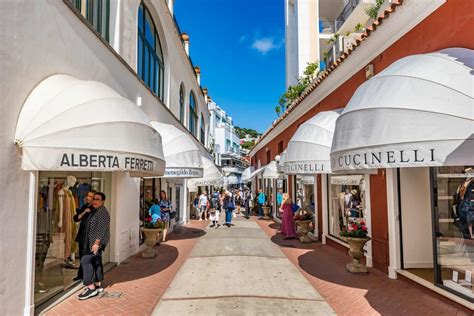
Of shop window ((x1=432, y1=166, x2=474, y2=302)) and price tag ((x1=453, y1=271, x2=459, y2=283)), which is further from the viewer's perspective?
shop window ((x1=432, y1=166, x2=474, y2=302))

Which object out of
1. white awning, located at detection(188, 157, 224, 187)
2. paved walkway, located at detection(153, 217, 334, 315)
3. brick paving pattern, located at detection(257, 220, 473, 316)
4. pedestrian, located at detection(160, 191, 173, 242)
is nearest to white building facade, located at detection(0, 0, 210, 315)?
pedestrian, located at detection(160, 191, 173, 242)

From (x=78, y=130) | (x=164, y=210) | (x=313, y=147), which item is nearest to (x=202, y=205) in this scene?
(x=164, y=210)

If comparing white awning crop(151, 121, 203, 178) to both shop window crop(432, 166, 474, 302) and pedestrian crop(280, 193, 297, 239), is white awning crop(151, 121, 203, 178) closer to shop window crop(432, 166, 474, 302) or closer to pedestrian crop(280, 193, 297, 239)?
pedestrian crop(280, 193, 297, 239)

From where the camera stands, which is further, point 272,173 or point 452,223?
point 272,173

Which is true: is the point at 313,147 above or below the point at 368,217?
above

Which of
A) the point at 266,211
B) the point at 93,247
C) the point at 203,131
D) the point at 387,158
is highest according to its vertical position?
the point at 203,131

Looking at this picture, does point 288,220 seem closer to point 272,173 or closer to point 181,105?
point 272,173

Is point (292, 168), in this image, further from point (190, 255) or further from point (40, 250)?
point (40, 250)

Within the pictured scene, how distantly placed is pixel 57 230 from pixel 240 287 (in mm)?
4136

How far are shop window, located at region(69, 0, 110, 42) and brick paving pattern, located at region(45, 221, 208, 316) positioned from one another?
20.0 ft

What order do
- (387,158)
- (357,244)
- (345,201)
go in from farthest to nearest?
(345,201) → (357,244) → (387,158)

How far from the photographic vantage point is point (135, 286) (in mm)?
7133

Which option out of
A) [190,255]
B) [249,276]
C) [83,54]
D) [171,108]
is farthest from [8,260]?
[171,108]

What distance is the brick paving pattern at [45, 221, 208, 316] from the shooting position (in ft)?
18.9
